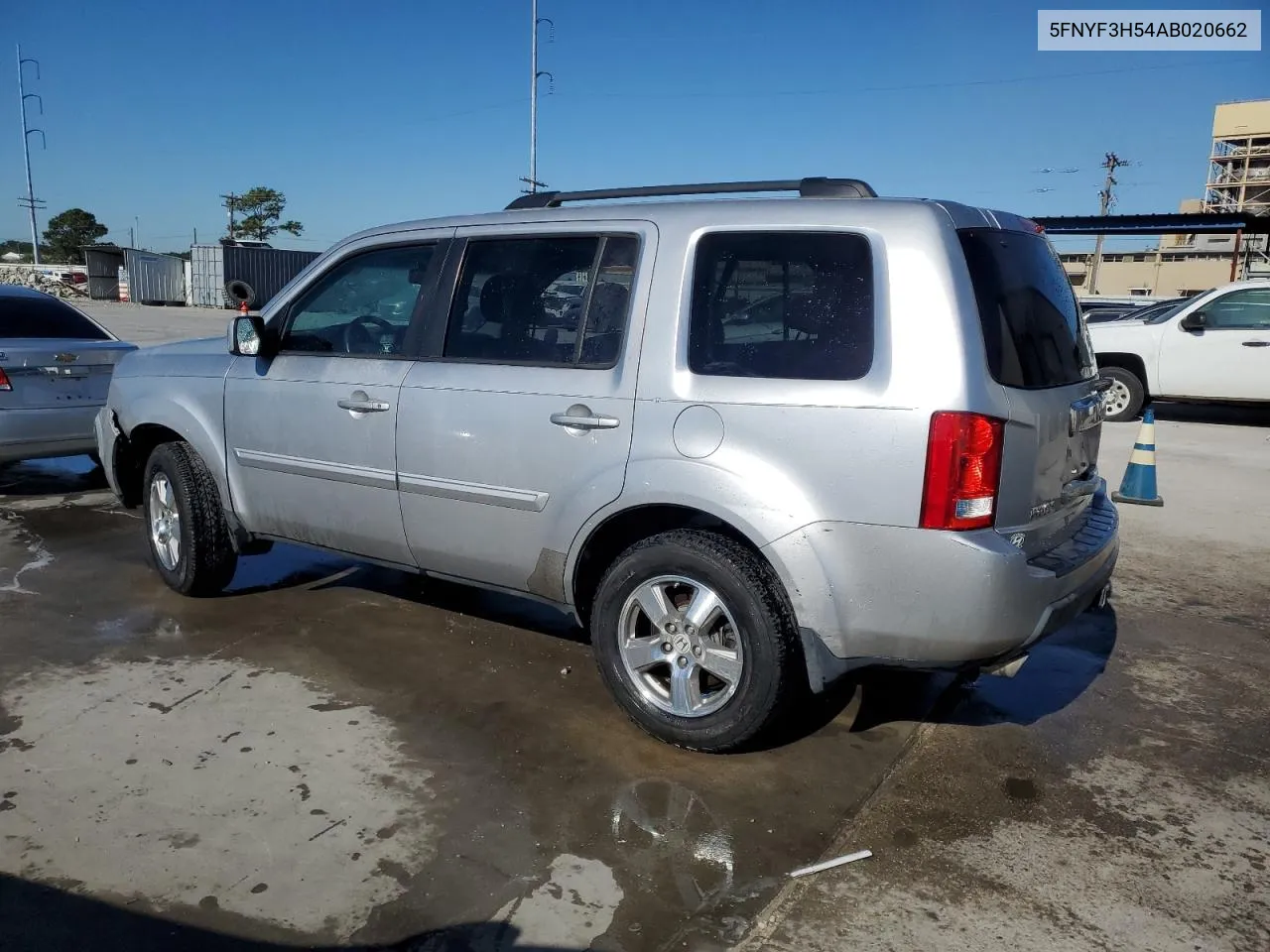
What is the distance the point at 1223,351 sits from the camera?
11.8 m


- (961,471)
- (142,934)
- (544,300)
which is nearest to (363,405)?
(544,300)

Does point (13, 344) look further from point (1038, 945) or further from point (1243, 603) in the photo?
point (1243, 603)

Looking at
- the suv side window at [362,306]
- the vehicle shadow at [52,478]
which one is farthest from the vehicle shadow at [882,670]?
the vehicle shadow at [52,478]

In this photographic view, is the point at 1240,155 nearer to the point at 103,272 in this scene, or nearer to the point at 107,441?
the point at 103,272

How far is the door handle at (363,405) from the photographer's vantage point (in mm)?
4105

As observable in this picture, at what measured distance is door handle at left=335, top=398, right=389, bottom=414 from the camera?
4.11m

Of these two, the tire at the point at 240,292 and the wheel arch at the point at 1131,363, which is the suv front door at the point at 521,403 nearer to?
the tire at the point at 240,292

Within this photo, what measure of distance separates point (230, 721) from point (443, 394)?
1.47m

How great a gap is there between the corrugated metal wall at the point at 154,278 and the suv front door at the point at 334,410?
4443cm

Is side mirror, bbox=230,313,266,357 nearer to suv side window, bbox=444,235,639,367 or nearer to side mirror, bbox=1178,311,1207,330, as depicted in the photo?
suv side window, bbox=444,235,639,367

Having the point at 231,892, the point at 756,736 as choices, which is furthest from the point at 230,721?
the point at 756,736

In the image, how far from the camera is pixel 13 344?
22.8 feet

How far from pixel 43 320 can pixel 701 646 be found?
6.56 metres

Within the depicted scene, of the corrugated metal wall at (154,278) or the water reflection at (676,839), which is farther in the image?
the corrugated metal wall at (154,278)
